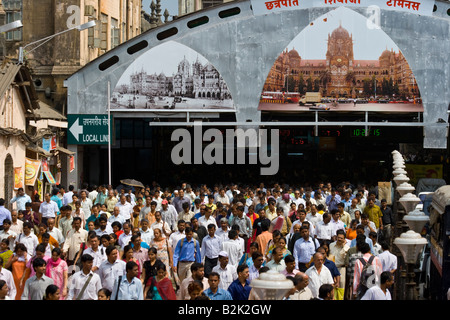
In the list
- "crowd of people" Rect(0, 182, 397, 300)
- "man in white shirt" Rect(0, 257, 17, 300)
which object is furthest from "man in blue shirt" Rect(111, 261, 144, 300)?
"man in white shirt" Rect(0, 257, 17, 300)

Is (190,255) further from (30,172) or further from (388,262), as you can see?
(30,172)

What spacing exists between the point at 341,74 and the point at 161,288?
79.5 ft

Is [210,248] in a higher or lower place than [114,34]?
lower

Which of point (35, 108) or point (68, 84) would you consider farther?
point (68, 84)

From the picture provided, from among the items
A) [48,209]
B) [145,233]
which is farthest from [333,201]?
[145,233]

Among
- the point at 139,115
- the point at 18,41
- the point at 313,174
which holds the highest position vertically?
the point at 18,41

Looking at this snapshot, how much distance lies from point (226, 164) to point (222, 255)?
3059 cm

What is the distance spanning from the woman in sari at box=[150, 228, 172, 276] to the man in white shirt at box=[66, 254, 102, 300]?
11.1 ft

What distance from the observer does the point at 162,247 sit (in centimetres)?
1628

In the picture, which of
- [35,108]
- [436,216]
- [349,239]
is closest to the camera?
[436,216]

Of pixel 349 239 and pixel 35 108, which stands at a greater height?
pixel 35 108
